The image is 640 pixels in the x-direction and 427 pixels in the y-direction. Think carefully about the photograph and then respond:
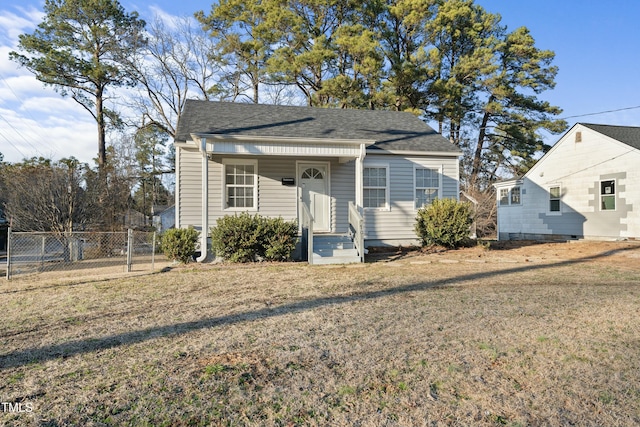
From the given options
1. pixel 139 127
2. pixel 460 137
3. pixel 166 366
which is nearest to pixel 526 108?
pixel 460 137

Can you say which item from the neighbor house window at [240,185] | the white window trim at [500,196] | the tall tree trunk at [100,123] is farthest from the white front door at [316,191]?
the tall tree trunk at [100,123]

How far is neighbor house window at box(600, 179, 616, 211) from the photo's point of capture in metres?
14.9

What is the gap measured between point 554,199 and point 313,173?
11703mm

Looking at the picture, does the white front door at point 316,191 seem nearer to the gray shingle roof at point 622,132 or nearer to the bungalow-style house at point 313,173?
the bungalow-style house at point 313,173

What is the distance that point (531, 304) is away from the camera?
207 inches

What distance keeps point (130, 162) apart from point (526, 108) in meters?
25.5

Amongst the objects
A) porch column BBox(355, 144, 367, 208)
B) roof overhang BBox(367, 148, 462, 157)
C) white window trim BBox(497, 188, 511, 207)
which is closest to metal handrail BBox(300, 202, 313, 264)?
porch column BBox(355, 144, 367, 208)

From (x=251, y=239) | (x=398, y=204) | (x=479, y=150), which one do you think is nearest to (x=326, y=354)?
(x=251, y=239)

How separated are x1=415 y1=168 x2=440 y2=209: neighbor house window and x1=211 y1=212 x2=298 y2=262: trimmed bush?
481cm

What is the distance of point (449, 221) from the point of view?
11391mm

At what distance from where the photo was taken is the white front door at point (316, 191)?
12039 millimetres

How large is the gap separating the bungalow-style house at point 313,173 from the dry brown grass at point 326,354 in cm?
429

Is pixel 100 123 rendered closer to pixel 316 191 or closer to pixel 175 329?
pixel 316 191

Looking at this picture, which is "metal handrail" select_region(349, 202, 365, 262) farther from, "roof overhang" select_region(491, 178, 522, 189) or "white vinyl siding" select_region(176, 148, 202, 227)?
"roof overhang" select_region(491, 178, 522, 189)
